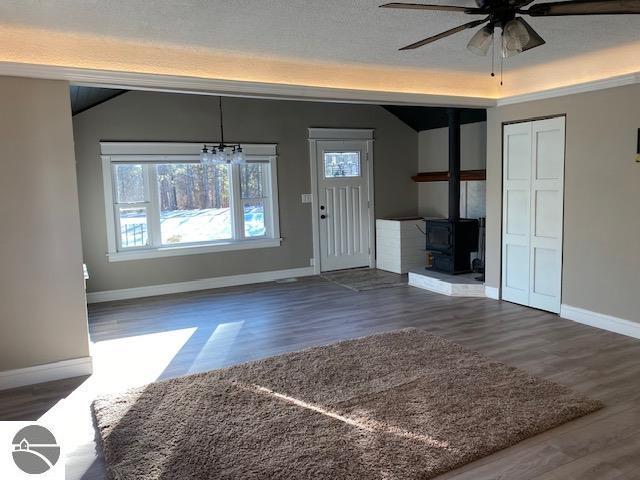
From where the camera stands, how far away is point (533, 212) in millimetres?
5289

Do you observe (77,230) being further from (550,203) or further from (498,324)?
(550,203)

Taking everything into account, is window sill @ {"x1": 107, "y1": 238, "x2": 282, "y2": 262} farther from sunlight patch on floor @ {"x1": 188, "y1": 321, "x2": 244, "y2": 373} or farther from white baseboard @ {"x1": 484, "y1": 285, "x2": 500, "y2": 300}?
white baseboard @ {"x1": 484, "y1": 285, "x2": 500, "y2": 300}

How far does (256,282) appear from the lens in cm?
714

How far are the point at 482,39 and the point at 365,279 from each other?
4.60 metres

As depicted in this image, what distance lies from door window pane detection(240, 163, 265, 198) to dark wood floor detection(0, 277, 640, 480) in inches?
52.1

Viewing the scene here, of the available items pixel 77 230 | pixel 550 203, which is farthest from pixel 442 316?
pixel 77 230

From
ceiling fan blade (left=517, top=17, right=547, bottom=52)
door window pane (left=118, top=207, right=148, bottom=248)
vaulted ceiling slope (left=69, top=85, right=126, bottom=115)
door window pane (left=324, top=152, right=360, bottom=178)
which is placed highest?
vaulted ceiling slope (left=69, top=85, right=126, bottom=115)

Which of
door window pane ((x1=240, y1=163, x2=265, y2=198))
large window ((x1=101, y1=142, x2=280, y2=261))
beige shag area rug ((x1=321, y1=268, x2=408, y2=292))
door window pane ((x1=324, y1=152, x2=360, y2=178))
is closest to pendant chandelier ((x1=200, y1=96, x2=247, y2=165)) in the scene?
large window ((x1=101, y1=142, x2=280, y2=261))

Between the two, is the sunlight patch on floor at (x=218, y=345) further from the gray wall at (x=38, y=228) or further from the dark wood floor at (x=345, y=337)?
the gray wall at (x=38, y=228)

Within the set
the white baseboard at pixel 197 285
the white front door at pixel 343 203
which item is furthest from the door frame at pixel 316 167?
the white baseboard at pixel 197 285

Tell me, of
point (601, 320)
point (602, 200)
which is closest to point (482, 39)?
point (602, 200)

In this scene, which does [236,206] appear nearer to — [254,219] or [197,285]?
[254,219]

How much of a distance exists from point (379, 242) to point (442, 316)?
285 centimetres

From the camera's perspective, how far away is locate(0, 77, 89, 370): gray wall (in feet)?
11.6
